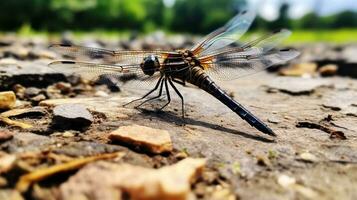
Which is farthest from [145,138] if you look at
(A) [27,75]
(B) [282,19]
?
(B) [282,19]

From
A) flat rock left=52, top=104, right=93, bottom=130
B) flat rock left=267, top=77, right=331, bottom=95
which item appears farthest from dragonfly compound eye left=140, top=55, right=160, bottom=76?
flat rock left=267, top=77, right=331, bottom=95

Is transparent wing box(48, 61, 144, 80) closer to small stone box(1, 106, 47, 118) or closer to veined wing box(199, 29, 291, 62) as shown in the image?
small stone box(1, 106, 47, 118)

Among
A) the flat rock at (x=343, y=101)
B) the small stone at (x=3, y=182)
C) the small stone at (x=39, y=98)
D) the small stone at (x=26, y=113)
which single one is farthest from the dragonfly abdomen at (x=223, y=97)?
the small stone at (x=3, y=182)

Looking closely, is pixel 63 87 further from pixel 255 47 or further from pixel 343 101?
pixel 343 101

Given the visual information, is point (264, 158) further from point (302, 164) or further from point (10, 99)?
point (10, 99)

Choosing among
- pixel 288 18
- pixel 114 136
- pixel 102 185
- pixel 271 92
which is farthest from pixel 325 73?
pixel 288 18

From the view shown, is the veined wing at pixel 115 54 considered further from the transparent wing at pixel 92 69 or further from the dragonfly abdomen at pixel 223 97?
the dragonfly abdomen at pixel 223 97
